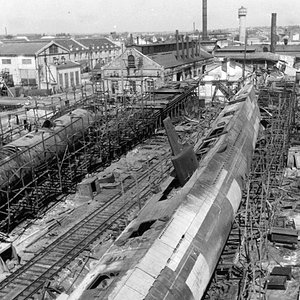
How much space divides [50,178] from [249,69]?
53.4 m

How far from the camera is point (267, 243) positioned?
25031 millimetres

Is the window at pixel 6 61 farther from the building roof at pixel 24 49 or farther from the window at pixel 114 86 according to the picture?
the window at pixel 114 86

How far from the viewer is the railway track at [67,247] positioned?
22.3m

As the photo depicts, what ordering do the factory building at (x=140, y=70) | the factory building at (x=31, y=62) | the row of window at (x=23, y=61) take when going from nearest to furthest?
the factory building at (x=140, y=70) < the factory building at (x=31, y=62) < the row of window at (x=23, y=61)

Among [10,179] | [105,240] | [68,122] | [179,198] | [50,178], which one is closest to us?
[179,198]

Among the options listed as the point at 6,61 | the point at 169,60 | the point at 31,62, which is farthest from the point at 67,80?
the point at 169,60

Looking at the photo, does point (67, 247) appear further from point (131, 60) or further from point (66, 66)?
point (66, 66)

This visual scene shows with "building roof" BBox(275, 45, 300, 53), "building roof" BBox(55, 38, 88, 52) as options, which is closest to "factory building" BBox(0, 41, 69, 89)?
"building roof" BBox(55, 38, 88, 52)

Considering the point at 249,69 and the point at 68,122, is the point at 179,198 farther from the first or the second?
the point at 249,69

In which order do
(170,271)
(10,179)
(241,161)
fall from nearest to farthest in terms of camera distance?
(170,271) < (10,179) < (241,161)

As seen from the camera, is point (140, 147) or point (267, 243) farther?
point (140, 147)

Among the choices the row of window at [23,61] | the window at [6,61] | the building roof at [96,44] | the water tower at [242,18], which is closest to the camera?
the row of window at [23,61]

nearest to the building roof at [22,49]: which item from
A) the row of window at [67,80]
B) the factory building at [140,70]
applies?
the row of window at [67,80]

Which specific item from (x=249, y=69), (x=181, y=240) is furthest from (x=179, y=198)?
(x=249, y=69)
